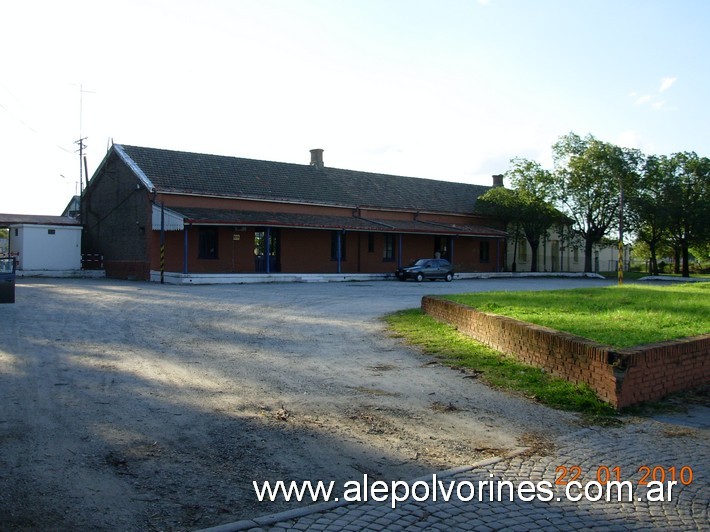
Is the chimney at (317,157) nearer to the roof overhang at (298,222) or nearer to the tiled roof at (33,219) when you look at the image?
the roof overhang at (298,222)

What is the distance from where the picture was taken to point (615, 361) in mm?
7125

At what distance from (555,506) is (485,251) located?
4320 cm

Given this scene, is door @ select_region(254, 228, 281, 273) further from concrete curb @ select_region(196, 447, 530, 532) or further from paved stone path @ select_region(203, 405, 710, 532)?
concrete curb @ select_region(196, 447, 530, 532)

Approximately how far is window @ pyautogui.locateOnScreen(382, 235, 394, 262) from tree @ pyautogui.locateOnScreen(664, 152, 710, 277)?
63.1 ft

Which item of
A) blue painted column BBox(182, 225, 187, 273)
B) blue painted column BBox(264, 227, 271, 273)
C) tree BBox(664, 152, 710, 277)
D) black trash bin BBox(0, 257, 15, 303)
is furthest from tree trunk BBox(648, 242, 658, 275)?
black trash bin BBox(0, 257, 15, 303)

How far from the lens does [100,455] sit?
5.16 metres

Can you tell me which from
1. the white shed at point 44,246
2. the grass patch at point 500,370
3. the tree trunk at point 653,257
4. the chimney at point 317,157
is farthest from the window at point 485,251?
the grass patch at point 500,370

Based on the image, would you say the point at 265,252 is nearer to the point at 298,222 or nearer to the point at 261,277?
the point at 298,222

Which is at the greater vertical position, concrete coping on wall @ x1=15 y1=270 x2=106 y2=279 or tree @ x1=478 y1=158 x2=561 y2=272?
tree @ x1=478 y1=158 x2=561 y2=272

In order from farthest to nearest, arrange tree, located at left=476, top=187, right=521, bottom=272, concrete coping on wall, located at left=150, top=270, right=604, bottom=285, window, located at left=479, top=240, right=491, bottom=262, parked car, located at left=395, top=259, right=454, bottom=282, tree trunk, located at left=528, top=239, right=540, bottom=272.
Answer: tree trunk, located at left=528, top=239, right=540, bottom=272 → window, located at left=479, top=240, right=491, bottom=262 → tree, located at left=476, top=187, right=521, bottom=272 → parked car, located at left=395, top=259, right=454, bottom=282 → concrete coping on wall, located at left=150, top=270, right=604, bottom=285

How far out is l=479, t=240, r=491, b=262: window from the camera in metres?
46.6

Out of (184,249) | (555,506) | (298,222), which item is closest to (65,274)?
(184,249)

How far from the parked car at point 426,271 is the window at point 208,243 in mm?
10202

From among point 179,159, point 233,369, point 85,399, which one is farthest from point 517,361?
point 179,159
